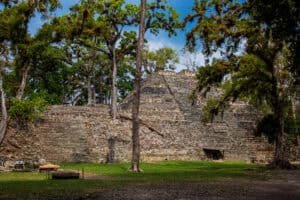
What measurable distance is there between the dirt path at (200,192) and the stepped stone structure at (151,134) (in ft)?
63.8

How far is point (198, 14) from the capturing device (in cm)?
3183

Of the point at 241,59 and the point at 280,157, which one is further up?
the point at 241,59

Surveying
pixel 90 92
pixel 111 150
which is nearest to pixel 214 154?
pixel 111 150

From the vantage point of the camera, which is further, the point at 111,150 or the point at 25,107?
the point at 111,150

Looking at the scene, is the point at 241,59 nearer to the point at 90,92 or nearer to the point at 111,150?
the point at 111,150

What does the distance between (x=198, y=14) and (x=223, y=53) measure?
2.81 metres

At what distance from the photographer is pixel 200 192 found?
15.9m

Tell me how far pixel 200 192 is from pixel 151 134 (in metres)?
25.3

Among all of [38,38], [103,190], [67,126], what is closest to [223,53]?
[38,38]

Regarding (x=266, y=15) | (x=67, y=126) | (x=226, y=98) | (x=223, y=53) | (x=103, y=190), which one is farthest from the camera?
(x=67, y=126)

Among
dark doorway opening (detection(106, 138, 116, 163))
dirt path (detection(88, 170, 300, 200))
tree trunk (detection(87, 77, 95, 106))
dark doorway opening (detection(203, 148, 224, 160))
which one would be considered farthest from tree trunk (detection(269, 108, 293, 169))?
tree trunk (detection(87, 77, 95, 106))

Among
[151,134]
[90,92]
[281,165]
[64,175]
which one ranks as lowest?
[64,175]

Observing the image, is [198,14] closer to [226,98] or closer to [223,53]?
[223,53]

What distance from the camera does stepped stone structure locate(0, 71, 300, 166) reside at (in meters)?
36.7
